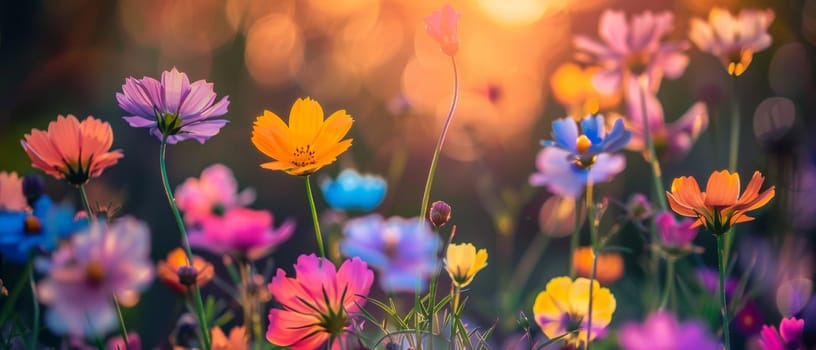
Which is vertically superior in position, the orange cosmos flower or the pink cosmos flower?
the orange cosmos flower

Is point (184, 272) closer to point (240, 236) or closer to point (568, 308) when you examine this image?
point (240, 236)

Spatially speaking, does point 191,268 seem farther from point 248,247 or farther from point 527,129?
point 527,129

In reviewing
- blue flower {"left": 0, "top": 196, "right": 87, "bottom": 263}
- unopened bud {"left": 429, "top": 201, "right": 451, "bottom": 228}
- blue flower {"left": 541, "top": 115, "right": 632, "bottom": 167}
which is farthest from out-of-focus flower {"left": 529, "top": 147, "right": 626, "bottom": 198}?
blue flower {"left": 0, "top": 196, "right": 87, "bottom": 263}

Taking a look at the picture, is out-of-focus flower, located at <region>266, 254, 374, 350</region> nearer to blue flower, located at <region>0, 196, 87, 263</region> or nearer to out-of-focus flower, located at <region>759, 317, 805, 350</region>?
blue flower, located at <region>0, 196, 87, 263</region>

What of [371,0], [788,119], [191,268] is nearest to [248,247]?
[191,268]

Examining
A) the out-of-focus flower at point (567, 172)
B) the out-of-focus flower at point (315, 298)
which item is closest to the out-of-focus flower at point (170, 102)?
the out-of-focus flower at point (315, 298)

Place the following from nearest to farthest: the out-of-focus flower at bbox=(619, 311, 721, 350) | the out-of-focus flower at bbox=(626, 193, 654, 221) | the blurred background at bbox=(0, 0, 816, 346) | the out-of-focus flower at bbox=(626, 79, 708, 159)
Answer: the out-of-focus flower at bbox=(619, 311, 721, 350) < the out-of-focus flower at bbox=(626, 193, 654, 221) < the out-of-focus flower at bbox=(626, 79, 708, 159) < the blurred background at bbox=(0, 0, 816, 346)
